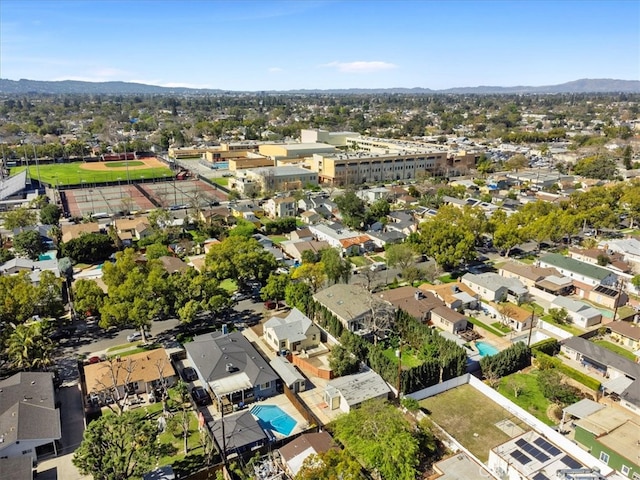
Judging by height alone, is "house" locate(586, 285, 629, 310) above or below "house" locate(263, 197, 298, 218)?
below

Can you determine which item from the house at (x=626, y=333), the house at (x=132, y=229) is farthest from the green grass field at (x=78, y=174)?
the house at (x=626, y=333)

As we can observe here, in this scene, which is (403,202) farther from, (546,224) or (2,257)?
(2,257)

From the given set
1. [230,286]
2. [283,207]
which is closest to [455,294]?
[230,286]

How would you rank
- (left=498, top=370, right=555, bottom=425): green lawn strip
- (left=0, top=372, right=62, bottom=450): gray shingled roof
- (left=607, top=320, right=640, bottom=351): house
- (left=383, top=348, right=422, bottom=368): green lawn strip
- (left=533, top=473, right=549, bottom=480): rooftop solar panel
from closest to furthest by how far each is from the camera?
(left=533, top=473, right=549, bottom=480): rooftop solar panel < (left=0, top=372, right=62, bottom=450): gray shingled roof < (left=498, top=370, right=555, bottom=425): green lawn strip < (left=383, top=348, right=422, bottom=368): green lawn strip < (left=607, top=320, right=640, bottom=351): house

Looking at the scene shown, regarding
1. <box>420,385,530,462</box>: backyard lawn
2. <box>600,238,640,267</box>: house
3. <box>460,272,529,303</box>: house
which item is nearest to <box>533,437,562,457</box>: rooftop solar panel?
<box>420,385,530,462</box>: backyard lawn

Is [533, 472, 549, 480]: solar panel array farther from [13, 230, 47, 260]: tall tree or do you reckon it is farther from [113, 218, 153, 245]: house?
[13, 230, 47, 260]: tall tree
